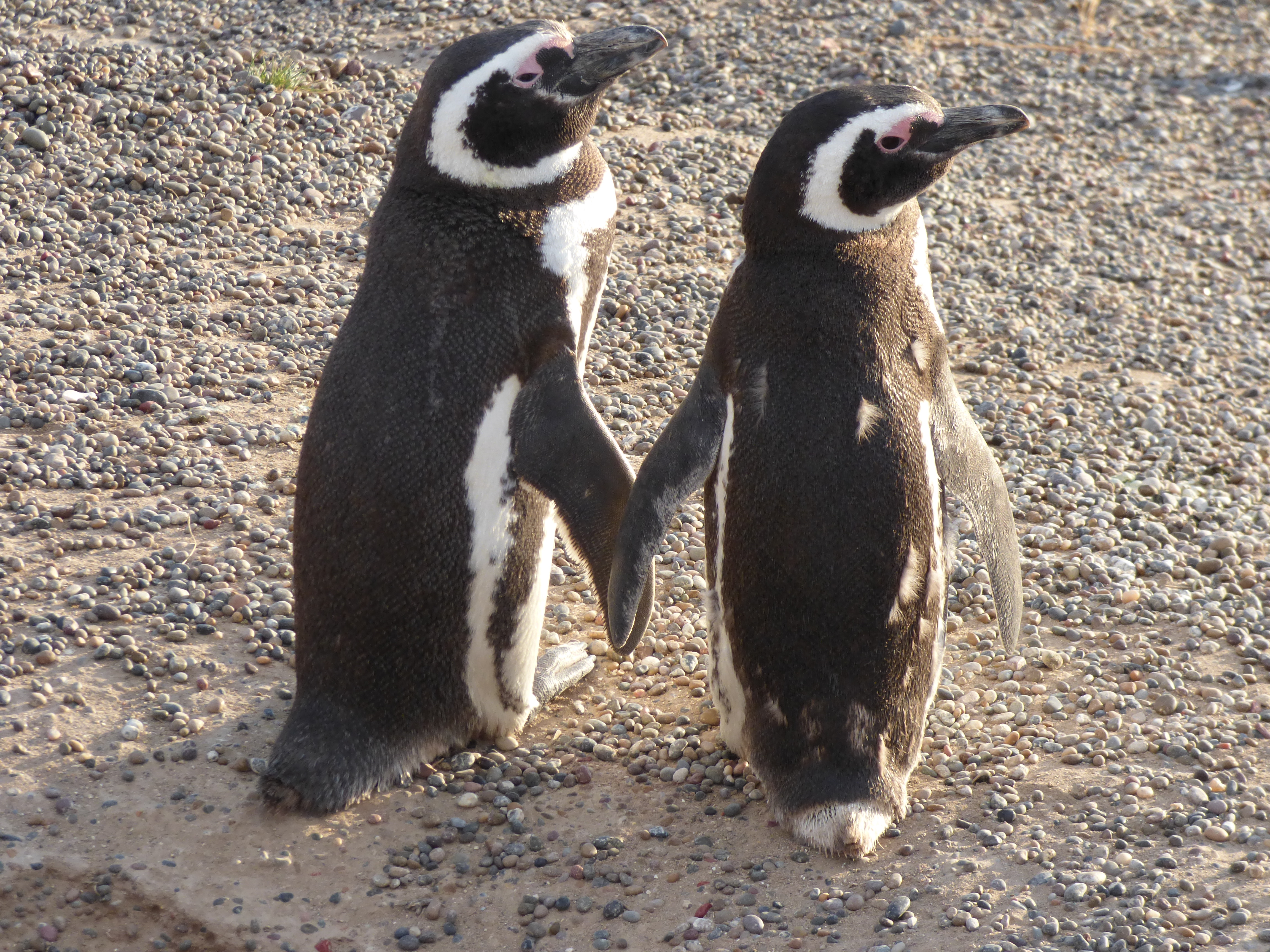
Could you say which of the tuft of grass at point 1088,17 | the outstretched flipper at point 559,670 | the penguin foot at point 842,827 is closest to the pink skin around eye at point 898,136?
the penguin foot at point 842,827

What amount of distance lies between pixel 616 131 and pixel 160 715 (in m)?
4.98

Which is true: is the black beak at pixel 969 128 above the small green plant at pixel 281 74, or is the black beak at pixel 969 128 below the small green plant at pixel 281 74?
above

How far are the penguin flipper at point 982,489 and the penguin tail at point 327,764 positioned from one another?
1.70 meters

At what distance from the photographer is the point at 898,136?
11.8 ft

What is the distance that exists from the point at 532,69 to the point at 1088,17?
26.3 feet

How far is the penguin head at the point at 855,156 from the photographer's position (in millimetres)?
3582

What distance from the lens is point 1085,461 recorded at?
5.96 m

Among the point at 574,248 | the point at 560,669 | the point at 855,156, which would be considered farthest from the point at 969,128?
the point at 560,669

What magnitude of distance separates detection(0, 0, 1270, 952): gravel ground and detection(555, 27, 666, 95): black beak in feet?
3.23

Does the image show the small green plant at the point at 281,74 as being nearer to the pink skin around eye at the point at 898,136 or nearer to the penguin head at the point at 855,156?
the penguin head at the point at 855,156

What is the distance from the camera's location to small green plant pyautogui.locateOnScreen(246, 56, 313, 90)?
758 centimetres

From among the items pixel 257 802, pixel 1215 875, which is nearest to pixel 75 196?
pixel 257 802

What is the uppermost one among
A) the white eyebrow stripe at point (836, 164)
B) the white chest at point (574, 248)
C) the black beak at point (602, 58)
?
the black beak at point (602, 58)

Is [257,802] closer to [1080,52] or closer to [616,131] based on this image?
[616,131]
